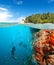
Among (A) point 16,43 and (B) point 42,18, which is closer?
(B) point 42,18

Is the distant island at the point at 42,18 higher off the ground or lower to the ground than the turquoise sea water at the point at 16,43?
higher

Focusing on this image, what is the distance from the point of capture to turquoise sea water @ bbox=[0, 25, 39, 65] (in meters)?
16.9

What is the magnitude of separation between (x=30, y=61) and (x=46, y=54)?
7.48 feet

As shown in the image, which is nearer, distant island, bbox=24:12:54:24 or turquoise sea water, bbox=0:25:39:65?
distant island, bbox=24:12:54:24

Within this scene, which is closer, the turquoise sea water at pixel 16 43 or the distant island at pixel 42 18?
the distant island at pixel 42 18

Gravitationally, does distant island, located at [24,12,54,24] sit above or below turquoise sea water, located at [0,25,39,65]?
above

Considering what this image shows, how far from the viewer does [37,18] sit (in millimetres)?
15414

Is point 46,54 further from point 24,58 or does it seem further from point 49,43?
point 24,58

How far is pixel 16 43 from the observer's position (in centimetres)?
2050

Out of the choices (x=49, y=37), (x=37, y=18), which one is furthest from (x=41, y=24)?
(x=49, y=37)

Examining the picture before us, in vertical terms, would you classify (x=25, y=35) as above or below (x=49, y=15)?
below

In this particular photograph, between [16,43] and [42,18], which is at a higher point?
[42,18]

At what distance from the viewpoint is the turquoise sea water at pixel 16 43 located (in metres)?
16.9

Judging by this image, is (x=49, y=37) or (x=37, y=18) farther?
(x=37, y=18)
